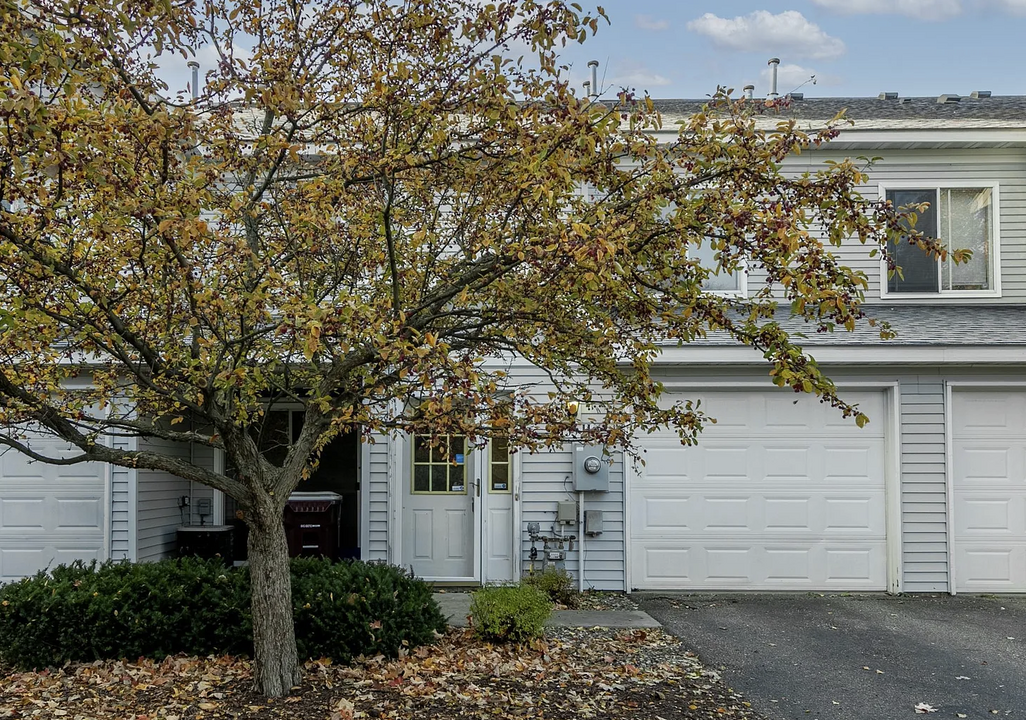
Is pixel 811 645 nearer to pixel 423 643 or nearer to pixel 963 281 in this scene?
pixel 423 643

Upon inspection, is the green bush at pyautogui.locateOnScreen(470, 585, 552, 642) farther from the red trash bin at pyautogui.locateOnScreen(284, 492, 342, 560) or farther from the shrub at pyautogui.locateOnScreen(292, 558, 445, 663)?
the red trash bin at pyautogui.locateOnScreen(284, 492, 342, 560)

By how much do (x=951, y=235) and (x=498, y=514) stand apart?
241 inches

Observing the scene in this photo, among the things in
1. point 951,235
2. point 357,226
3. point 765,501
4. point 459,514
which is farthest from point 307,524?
point 951,235

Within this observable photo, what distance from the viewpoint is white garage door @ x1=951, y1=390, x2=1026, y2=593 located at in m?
8.72

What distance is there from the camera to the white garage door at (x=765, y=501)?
348 inches

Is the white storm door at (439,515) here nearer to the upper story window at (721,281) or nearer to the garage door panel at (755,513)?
the garage door panel at (755,513)

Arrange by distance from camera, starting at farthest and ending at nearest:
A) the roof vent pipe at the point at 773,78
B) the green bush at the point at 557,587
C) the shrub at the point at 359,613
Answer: the roof vent pipe at the point at 773,78 → the green bush at the point at 557,587 → the shrub at the point at 359,613

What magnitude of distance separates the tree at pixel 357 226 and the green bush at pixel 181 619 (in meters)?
0.53

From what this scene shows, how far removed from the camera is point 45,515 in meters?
8.79

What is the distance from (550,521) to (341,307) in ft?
18.8

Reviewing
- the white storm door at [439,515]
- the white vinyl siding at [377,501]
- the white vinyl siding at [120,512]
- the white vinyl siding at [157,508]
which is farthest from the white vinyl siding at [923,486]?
the white vinyl siding at [120,512]

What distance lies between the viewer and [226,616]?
5.79 meters

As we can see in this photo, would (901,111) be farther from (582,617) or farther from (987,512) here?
(582,617)

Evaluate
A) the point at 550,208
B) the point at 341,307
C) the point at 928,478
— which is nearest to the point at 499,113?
the point at 550,208
